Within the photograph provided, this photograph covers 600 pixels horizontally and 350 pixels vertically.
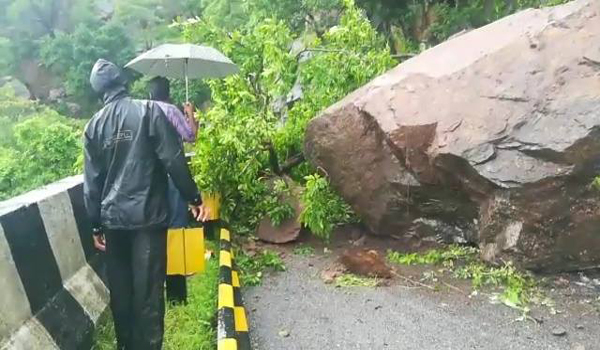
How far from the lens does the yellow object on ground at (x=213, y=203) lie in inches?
278

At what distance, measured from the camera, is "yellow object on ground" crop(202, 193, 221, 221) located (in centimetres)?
707

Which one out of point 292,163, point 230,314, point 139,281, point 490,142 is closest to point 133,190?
point 139,281

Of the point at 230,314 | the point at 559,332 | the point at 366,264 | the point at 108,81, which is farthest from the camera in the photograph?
the point at 366,264

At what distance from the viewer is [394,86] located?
640 centimetres

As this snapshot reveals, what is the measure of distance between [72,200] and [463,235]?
13.3 ft

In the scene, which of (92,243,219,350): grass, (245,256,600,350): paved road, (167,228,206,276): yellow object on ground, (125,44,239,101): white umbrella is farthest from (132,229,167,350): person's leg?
(125,44,239,101): white umbrella

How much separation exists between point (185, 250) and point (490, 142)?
9.26 ft

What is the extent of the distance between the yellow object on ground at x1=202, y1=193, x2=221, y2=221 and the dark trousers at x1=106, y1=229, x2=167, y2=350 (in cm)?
350

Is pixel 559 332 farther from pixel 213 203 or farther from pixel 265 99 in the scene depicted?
pixel 265 99

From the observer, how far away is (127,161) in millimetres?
3322

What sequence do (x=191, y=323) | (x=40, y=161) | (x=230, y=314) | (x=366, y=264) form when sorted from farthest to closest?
(x=40, y=161), (x=366, y=264), (x=191, y=323), (x=230, y=314)

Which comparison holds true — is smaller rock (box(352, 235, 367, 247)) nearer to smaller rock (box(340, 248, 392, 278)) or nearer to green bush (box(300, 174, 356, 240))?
green bush (box(300, 174, 356, 240))

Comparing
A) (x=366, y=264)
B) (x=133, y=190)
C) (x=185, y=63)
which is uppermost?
(x=185, y=63)

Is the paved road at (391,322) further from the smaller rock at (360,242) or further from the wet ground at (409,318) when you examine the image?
the smaller rock at (360,242)
